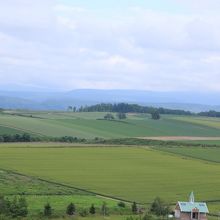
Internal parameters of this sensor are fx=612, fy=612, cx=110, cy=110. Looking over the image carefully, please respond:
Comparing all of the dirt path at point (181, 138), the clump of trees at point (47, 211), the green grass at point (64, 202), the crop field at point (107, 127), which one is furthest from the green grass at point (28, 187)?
the dirt path at point (181, 138)

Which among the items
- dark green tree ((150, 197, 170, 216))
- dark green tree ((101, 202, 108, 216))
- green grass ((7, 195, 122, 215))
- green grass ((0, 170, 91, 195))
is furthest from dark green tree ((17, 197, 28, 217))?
dark green tree ((150, 197, 170, 216))

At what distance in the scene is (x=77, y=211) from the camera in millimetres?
46656

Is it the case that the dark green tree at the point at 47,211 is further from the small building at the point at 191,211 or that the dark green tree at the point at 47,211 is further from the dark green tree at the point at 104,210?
the small building at the point at 191,211

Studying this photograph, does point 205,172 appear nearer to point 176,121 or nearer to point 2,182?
point 2,182

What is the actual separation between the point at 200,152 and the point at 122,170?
89.9ft

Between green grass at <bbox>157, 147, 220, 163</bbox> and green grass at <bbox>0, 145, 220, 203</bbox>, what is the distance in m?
3.32

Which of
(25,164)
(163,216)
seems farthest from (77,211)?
(25,164)

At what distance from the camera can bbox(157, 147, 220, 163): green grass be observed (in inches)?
3529

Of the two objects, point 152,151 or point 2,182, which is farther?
point 152,151

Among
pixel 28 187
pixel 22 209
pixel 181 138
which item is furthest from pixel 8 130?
pixel 22 209

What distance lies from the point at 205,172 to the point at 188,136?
185 feet

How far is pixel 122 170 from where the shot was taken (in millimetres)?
71875

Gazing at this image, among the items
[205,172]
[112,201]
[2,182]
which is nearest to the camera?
[112,201]

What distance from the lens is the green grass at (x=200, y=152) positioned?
294 ft
